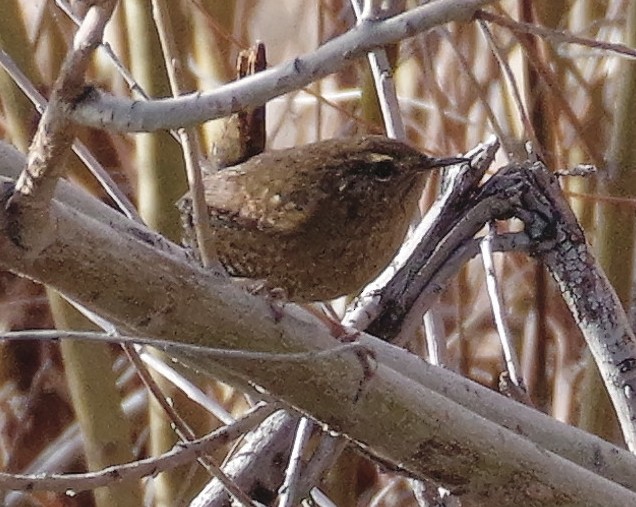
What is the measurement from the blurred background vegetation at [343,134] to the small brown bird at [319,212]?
19 cm

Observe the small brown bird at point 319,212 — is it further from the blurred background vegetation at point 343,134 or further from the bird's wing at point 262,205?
the blurred background vegetation at point 343,134

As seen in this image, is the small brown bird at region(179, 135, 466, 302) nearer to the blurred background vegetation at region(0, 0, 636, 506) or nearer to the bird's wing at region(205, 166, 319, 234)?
the bird's wing at region(205, 166, 319, 234)

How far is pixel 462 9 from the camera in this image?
682mm

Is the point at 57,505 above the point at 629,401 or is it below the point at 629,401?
below

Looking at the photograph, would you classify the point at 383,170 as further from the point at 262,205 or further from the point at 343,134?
the point at 343,134

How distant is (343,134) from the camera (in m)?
2.25

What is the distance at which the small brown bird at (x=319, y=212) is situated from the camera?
1224 millimetres

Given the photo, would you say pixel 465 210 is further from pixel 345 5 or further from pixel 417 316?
pixel 345 5

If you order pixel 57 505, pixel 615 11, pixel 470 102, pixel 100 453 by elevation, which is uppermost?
pixel 615 11

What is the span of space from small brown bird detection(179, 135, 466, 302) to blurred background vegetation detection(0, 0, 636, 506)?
7.3 inches

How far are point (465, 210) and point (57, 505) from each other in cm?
146

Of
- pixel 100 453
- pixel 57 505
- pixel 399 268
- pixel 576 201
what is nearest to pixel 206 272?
pixel 399 268

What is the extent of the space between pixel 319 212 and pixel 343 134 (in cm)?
100

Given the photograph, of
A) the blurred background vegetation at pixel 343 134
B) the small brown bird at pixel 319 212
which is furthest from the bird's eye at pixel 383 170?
the blurred background vegetation at pixel 343 134
